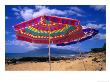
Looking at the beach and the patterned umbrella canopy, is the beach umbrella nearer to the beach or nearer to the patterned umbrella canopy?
the patterned umbrella canopy

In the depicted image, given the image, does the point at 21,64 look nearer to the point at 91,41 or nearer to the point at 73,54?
the point at 73,54

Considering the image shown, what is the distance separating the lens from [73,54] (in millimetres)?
3281

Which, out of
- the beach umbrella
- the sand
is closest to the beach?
the sand

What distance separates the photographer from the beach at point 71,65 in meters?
3.28

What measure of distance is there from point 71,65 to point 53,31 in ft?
1.60

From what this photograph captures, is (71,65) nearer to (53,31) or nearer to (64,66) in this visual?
(64,66)

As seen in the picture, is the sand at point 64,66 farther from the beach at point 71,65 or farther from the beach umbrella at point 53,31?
the beach umbrella at point 53,31

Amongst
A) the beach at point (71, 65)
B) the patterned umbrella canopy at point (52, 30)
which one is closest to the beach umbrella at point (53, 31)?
the patterned umbrella canopy at point (52, 30)

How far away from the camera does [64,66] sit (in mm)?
3283

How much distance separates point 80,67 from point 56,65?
305 mm

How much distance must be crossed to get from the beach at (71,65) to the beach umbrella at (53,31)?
24 cm

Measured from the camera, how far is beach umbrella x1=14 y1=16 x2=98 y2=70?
3291 mm
